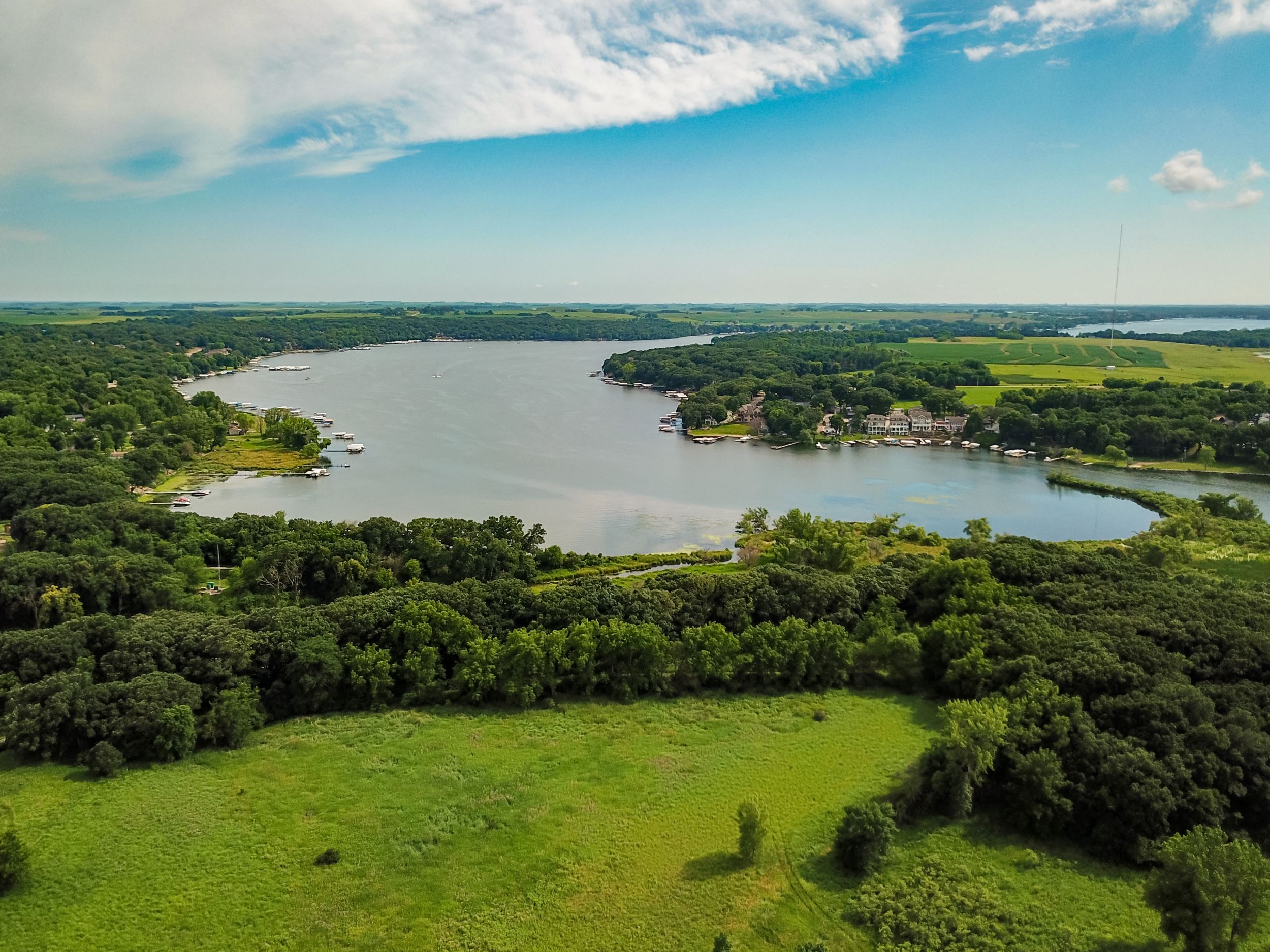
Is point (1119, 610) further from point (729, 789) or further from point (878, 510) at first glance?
point (878, 510)

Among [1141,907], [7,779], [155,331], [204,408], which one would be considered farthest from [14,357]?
[1141,907]

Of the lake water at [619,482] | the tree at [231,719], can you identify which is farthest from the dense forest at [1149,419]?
the tree at [231,719]

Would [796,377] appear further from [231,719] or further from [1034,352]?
[231,719]

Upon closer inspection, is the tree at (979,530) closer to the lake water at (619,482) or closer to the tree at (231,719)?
the lake water at (619,482)

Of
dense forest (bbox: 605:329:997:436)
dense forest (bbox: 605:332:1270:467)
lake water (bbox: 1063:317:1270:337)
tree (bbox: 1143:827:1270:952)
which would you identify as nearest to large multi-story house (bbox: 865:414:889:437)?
dense forest (bbox: 605:332:1270:467)

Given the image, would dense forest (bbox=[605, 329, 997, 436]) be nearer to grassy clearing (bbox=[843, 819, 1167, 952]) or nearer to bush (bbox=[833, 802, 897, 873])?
grassy clearing (bbox=[843, 819, 1167, 952])

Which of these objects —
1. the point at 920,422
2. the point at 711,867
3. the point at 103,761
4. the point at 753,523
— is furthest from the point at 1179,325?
the point at 103,761
